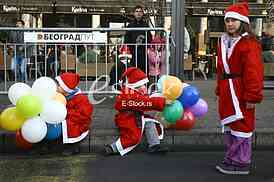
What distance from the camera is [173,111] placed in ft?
23.9

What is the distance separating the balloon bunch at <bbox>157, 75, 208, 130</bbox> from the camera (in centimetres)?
729

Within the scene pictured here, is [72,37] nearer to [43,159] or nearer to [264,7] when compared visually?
[43,159]

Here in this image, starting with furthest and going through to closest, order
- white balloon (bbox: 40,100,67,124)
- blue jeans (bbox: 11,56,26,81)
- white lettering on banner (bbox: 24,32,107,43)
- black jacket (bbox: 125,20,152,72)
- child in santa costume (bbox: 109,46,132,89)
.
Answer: child in santa costume (bbox: 109,46,132,89) < blue jeans (bbox: 11,56,26,81) < black jacket (bbox: 125,20,152,72) < white lettering on banner (bbox: 24,32,107,43) < white balloon (bbox: 40,100,67,124)

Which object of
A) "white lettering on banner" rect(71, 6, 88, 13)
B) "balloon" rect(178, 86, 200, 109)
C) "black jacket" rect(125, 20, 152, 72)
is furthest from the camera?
"white lettering on banner" rect(71, 6, 88, 13)

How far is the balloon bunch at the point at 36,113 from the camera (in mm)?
6801

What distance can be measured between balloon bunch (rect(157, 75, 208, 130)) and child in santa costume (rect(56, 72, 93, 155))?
3.26 ft

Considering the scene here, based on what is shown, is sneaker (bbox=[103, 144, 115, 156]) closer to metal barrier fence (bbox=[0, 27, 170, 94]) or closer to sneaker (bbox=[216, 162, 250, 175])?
sneaker (bbox=[216, 162, 250, 175])

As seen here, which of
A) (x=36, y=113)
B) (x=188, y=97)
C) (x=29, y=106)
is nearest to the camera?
(x=29, y=106)

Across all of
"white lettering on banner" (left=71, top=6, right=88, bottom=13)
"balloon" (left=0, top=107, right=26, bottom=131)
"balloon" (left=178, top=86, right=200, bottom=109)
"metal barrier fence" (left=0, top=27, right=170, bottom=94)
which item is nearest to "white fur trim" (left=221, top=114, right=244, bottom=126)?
"balloon" (left=178, top=86, right=200, bottom=109)

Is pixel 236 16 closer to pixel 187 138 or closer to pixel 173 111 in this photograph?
pixel 173 111

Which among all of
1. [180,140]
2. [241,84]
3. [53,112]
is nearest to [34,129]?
[53,112]

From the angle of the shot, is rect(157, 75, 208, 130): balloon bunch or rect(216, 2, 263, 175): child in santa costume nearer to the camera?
rect(216, 2, 263, 175): child in santa costume

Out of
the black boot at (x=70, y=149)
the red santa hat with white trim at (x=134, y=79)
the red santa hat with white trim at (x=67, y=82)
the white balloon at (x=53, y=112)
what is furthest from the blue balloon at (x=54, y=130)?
the red santa hat with white trim at (x=134, y=79)

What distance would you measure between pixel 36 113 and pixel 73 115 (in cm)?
50
